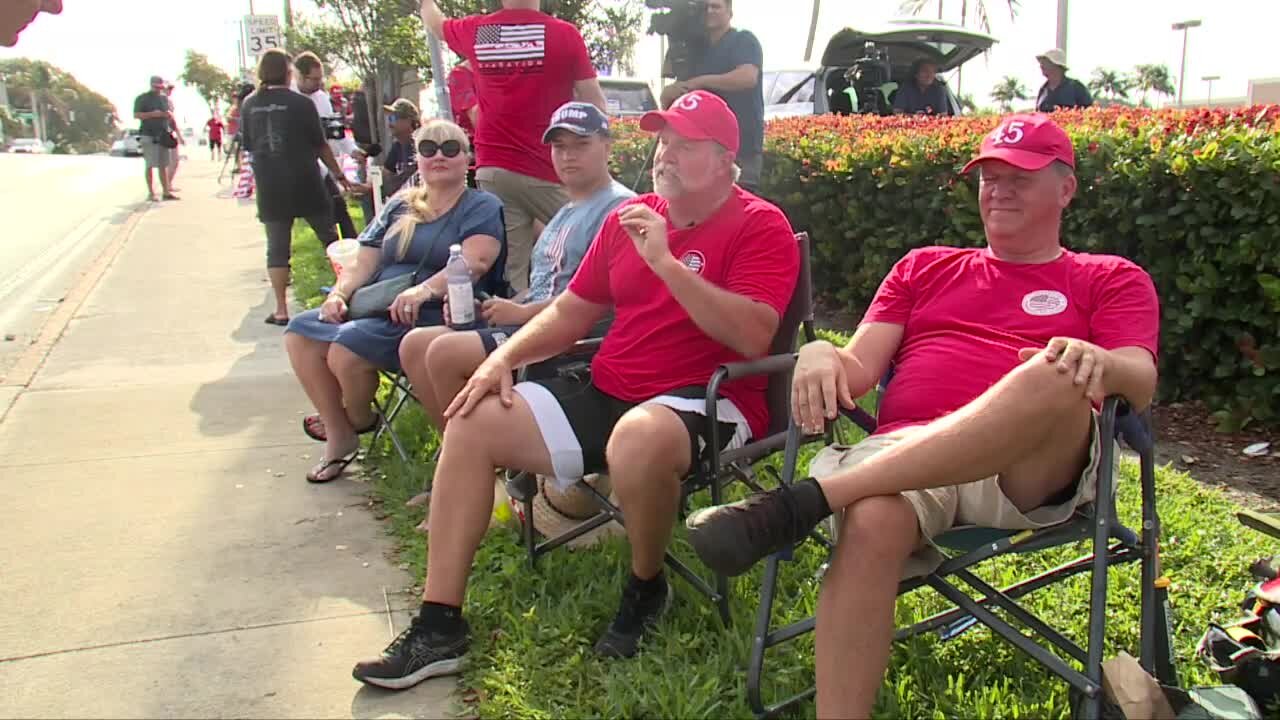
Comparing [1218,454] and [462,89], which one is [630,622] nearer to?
[1218,454]

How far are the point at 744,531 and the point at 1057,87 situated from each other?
26.3 feet

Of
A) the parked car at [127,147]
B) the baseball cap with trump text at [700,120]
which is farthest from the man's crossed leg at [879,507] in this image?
the parked car at [127,147]

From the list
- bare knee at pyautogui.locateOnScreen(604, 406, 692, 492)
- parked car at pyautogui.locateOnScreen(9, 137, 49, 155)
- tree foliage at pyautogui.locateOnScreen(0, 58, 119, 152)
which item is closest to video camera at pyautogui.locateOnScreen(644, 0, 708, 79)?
bare knee at pyautogui.locateOnScreen(604, 406, 692, 492)

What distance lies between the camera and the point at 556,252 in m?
3.89

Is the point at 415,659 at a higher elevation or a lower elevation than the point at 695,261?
lower

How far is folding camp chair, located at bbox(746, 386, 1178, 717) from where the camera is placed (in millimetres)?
2168

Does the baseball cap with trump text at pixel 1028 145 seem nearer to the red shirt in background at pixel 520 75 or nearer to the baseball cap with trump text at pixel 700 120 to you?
the baseball cap with trump text at pixel 700 120

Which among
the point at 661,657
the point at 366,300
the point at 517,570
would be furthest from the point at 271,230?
the point at 661,657

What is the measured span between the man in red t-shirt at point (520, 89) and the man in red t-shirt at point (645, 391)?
187 centimetres

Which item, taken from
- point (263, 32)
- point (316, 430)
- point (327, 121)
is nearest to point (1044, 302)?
point (316, 430)

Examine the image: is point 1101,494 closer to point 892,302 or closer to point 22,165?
point 892,302

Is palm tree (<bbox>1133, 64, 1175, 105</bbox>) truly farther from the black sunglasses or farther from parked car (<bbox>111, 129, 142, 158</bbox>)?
the black sunglasses

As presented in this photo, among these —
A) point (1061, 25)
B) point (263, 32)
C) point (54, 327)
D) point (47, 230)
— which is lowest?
point (54, 327)

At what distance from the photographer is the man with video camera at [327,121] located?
29.2 feet
